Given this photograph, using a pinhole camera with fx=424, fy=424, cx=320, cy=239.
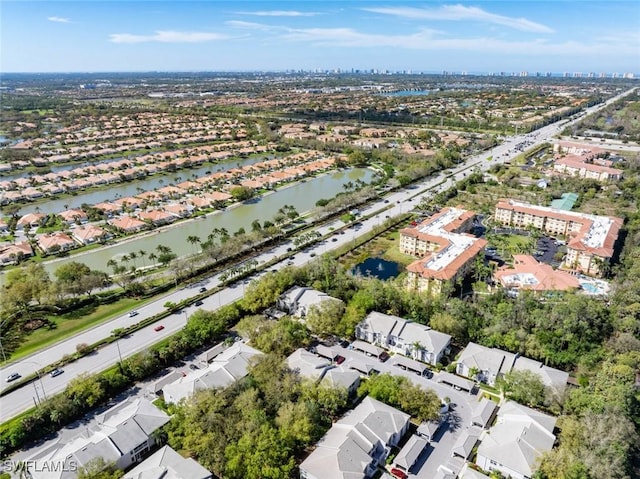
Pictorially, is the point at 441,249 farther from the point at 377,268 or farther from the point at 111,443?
the point at 111,443

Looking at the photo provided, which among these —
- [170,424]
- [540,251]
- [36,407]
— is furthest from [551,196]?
[36,407]

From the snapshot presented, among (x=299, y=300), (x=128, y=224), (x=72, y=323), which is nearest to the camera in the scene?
(x=72, y=323)

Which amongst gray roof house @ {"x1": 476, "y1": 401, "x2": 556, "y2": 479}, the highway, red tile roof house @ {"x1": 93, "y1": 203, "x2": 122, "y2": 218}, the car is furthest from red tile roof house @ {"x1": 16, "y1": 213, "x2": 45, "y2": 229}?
gray roof house @ {"x1": 476, "y1": 401, "x2": 556, "y2": 479}

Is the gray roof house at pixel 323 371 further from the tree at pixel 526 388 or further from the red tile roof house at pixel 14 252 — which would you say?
the red tile roof house at pixel 14 252

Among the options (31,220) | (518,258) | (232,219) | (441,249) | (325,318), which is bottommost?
(232,219)

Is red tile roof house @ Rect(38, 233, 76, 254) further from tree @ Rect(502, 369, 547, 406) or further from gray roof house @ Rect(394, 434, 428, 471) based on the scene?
tree @ Rect(502, 369, 547, 406)

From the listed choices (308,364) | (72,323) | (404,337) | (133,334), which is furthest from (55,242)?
(404,337)
